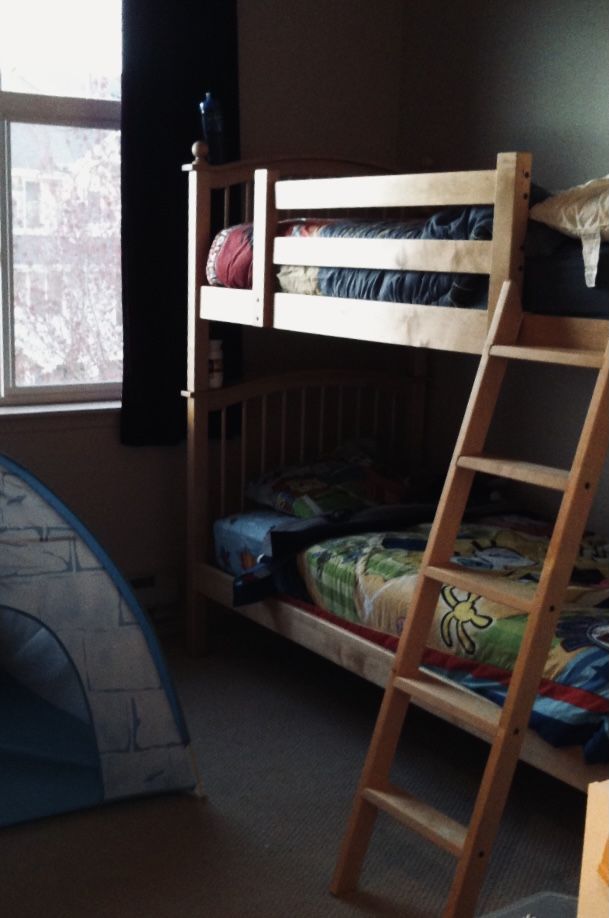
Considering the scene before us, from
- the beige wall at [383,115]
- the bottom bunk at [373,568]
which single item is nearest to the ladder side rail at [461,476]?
the bottom bunk at [373,568]

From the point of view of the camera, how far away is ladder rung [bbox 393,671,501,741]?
2.16m

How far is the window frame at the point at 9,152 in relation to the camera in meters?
3.46

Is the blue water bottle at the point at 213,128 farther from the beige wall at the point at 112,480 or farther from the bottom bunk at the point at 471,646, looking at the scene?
the bottom bunk at the point at 471,646

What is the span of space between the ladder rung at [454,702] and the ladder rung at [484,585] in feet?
0.71

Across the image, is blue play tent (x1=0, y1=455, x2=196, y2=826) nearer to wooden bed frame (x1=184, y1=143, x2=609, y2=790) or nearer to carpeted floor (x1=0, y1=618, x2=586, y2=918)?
carpeted floor (x1=0, y1=618, x2=586, y2=918)

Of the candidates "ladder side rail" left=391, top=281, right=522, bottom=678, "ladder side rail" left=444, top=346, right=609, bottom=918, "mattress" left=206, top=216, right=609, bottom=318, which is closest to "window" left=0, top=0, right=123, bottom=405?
"mattress" left=206, top=216, right=609, bottom=318

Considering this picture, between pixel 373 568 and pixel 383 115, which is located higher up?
pixel 383 115

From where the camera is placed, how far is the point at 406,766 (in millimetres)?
2920

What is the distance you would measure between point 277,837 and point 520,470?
106 cm

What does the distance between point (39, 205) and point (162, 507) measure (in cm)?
109

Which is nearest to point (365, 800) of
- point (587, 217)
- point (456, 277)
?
point (456, 277)

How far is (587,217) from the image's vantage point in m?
2.17

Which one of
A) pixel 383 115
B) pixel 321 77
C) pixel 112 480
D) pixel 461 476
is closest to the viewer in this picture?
pixel 461 476

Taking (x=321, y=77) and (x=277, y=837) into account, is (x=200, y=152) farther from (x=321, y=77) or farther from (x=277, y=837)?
(x=277, y=837)
